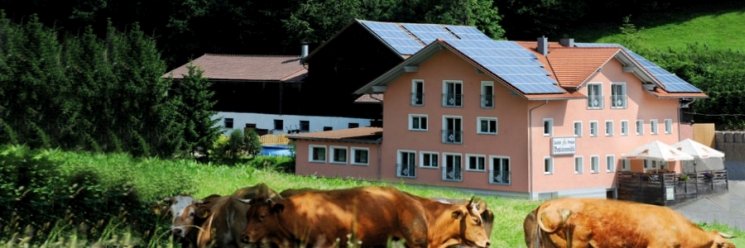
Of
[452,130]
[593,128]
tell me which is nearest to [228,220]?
[452,130]

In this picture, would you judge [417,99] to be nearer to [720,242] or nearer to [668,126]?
[668,126]

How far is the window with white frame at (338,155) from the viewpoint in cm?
5561

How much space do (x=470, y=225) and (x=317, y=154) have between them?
4731 cm

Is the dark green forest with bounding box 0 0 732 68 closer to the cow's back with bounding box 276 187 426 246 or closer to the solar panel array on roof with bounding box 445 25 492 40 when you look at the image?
the solar panel array on roof with bounding box 445 25 492 40

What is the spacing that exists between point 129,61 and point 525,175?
67.7ft

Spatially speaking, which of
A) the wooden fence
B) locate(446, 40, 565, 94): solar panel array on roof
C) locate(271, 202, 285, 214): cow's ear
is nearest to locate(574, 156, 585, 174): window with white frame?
the wooden fence

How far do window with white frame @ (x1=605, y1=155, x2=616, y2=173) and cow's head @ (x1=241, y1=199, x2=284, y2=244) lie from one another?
46342mm

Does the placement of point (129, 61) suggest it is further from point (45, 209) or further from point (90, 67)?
point (45, 209)

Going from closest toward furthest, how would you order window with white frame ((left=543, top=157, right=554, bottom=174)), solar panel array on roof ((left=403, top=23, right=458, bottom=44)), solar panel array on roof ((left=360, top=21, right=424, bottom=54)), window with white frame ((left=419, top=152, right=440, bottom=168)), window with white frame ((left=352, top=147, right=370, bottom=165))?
window with white frame ((left=543, top=157, right=554, bottom=174))
window with white frame ((left=419, top=152, right=440, bottom=168))
window with white frame ((left=352, top=147, right=370, bottom=165))
solar panel array on roof ((left=360, top=21, right=424, bottom=54))
solar panel array on roof ((left=403, top=23, right=458, bottom=44))

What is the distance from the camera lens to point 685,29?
84.2m

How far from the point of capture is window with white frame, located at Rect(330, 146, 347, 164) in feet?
182

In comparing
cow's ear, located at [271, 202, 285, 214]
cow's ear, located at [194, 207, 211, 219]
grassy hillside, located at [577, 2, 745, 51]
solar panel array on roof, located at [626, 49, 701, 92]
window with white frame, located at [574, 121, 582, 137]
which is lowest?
cow's ear, located at [194, 207, 211, 219]

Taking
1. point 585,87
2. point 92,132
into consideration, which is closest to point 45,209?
point 92,132

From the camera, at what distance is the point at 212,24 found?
311ft
